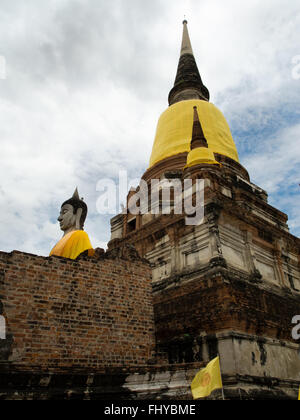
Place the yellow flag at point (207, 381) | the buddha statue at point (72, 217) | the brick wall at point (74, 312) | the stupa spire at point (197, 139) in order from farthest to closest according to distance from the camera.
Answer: the stupa spire at point (197, 139) → the buddha statue at point (72, 217) → the brick wall at point (74, 312) → the yellow flag at point (207, 381)

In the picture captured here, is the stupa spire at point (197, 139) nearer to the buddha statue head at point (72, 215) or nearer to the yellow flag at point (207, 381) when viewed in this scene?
the buddha statue head at point (72, 215)

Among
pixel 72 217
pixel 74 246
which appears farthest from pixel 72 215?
pixel 74 246

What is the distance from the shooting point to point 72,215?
41.0 ft

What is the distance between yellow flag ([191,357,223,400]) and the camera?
580 cm

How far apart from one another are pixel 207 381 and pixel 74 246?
5.51 metres

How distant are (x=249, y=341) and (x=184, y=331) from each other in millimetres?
1944

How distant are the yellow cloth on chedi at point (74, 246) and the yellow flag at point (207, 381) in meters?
4.91

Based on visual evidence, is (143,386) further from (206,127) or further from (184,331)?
(206,127)

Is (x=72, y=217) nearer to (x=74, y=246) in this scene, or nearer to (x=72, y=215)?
(x=72, y=215)

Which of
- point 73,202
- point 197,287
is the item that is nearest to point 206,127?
point 73,202

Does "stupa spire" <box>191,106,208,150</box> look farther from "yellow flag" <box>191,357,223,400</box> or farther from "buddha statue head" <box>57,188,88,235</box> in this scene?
"yellow flag" <box>191,357,223,400</box>

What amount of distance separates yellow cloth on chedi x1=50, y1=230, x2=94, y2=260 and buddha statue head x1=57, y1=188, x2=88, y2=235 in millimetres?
1979

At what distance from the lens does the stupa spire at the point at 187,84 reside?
25312mm

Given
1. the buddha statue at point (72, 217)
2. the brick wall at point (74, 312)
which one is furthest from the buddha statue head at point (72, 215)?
the brick wall at point (74, 312)
